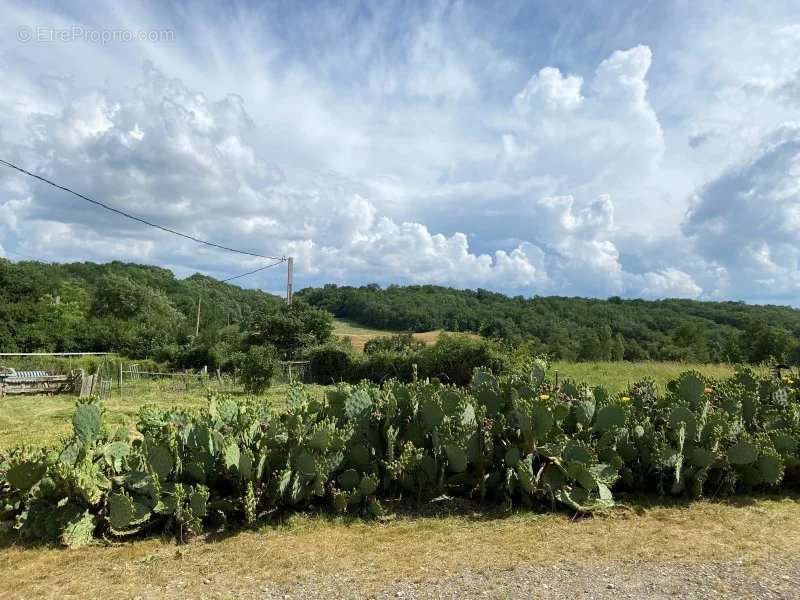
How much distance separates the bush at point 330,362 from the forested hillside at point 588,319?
10792 millimetres

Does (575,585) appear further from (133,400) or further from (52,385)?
(52,385)

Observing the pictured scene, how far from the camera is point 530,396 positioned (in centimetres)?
452

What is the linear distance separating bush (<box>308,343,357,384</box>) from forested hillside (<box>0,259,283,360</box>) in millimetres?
5359

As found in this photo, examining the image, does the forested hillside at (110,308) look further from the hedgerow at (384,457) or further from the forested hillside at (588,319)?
the hedgerow at (384,457)

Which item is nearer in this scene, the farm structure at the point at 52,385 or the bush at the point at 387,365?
the farm structure at the point at 52,385

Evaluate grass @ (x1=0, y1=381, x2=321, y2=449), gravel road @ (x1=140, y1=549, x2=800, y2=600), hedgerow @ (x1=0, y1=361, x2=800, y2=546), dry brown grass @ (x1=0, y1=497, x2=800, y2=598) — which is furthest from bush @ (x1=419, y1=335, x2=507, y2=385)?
gravel road @ (x1=140, y1=549, x2=800, y2=600)

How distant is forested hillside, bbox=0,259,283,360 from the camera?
3359 cm

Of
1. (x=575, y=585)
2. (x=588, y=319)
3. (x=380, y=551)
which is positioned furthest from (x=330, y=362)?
(x=588, y=319)

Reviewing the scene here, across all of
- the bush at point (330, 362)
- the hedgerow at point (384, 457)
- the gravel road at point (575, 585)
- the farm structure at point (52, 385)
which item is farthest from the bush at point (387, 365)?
the gravel road at point (575, 585)

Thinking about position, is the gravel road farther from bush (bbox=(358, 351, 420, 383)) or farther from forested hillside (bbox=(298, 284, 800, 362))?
forested hillside (bbox=(298, 284, 800, 362))

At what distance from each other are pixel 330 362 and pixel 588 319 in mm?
29262

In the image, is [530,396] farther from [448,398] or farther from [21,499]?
[21,499]

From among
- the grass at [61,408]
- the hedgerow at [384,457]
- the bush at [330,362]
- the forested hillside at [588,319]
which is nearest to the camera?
the hedgerow at [384,457]

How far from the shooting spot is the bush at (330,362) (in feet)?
66.2
